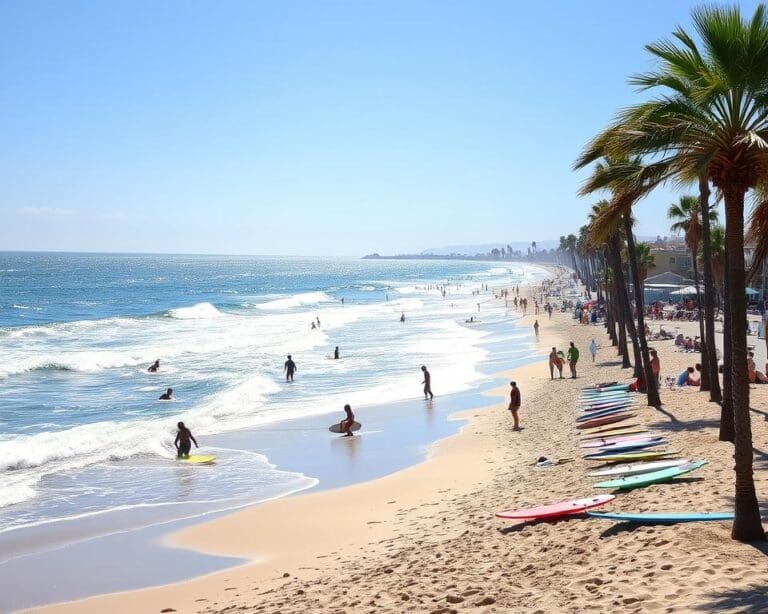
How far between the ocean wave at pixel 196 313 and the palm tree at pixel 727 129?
2551 inches

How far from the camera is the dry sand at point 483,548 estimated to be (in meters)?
6.64

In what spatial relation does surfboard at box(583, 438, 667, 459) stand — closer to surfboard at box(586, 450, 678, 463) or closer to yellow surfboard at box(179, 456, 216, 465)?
surfboard at box(586, 450, 678, 463)

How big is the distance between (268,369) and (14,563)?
2385 centimetres

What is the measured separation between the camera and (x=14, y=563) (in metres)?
10.7

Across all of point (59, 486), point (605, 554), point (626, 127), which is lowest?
point (59, 486)

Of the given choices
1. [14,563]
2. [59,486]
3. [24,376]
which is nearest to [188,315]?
[24,376]

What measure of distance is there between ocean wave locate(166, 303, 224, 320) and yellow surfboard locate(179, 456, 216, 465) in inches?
2088

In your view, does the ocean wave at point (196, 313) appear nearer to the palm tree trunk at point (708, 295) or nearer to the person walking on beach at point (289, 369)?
the person walking on beach at point (289, 369)

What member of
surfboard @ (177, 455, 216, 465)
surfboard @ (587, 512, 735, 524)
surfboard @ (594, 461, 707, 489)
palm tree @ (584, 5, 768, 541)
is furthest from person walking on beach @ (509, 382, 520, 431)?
palm tree @ (584, 5, 768, 541)

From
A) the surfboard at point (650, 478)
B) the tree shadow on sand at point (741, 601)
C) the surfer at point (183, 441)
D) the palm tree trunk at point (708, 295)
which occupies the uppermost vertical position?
the palm tree trunk at point (708, 295)

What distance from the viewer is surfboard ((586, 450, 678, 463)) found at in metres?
11.5

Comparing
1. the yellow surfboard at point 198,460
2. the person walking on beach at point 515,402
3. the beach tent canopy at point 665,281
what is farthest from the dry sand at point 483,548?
the beach tent canopy at point 665,281

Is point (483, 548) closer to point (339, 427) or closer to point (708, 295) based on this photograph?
point (708, 295)

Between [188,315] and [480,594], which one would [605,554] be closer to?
[480,594]
